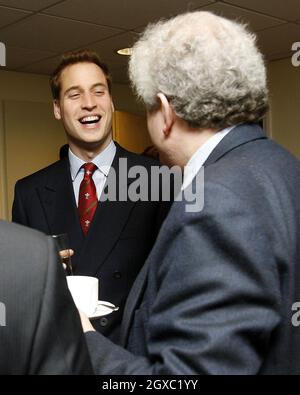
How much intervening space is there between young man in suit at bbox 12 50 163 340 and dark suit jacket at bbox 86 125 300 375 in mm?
701

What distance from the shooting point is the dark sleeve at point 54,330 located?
2.08 ft

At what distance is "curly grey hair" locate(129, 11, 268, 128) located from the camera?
953 mm

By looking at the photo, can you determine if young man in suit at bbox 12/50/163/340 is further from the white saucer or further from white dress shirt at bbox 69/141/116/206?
the white saucer

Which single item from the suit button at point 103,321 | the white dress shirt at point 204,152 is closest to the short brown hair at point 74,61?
the suit button at point 103,321

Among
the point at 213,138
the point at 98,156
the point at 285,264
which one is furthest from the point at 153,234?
the point at 285,264

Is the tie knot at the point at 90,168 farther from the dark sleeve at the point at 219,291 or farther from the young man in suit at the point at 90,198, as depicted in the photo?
the dark sleeve at the point at 219,291

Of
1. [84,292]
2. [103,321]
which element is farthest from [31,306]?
[103,321]

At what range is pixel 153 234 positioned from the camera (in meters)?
1.69

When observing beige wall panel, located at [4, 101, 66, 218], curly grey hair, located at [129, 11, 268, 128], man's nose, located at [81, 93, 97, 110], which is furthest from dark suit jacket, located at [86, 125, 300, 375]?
beige wall panel, located at [4, 101, 66, 218]

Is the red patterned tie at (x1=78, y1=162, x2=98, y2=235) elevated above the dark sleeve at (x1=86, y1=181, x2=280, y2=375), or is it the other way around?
the red patterned tie at (x1=78, y1=162, x2=98, y2=235)

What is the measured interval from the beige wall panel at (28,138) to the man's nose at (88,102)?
2.99m

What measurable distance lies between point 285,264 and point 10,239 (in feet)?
1.54

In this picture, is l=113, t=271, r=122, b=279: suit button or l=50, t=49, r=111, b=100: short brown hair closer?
l=113, t=271, r=122, b=279: suit button

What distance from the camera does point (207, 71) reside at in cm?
95
